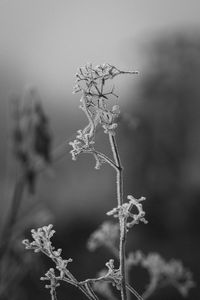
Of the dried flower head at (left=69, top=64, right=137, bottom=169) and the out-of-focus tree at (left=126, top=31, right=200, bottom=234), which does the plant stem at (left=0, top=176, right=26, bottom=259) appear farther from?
the out-of-focus tree at (left=126, top=31, right=200, bottom=234)

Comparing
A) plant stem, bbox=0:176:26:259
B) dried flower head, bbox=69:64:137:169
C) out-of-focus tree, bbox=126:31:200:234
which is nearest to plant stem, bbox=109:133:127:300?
dried flower head, bbox=69:64:137:169

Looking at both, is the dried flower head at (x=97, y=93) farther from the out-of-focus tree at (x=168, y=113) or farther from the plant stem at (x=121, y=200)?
the out-of-focus tree at (x=168, y=113)

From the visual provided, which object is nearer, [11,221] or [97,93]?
[97,93]

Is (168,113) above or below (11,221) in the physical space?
above

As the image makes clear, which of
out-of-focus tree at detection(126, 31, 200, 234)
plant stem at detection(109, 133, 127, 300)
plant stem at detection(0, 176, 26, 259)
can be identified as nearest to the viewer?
plant stem at detection(109, 133, 127, 300)

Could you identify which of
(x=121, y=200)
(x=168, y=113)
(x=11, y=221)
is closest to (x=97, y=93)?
(x=121, y=200)

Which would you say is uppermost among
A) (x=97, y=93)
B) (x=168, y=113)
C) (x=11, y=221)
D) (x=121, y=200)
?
(x=168, y=113)

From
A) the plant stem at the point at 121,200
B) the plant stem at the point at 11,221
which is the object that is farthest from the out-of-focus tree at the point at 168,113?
the plant stem at the point at 121,200

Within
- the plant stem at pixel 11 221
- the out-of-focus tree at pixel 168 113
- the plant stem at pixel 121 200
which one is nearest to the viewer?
the plant stem at pixel 121 200

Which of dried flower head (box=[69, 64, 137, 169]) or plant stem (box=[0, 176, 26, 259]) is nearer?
dried flower head (box=[69, 64, 137, 169])

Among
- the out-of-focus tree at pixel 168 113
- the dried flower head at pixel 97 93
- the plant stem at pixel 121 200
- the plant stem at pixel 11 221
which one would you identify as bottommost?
the plant stem at pixel 121 200

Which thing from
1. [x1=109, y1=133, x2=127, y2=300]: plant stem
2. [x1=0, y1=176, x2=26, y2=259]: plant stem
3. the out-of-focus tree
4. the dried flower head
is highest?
the out-of-focus tree

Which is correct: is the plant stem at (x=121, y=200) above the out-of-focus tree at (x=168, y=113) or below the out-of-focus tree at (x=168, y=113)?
below

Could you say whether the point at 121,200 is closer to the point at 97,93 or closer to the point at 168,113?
the point at 97,93
